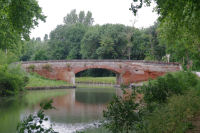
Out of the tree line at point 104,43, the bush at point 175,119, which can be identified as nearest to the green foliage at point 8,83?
the bush at point 175,119

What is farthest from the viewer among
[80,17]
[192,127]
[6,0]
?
[80,17]

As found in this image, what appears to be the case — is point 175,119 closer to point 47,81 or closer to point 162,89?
point 162,89

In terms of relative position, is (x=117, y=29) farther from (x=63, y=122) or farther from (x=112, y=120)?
(x=112, y=120)

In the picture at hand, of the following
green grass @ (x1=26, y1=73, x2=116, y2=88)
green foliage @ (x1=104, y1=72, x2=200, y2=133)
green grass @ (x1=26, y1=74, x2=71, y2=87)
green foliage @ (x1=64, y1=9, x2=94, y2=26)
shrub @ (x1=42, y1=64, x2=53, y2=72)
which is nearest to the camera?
green foliage @ (x1=104, y1=72, x2=200, y2=133)

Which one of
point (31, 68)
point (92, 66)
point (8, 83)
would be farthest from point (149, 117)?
point (31, 68)

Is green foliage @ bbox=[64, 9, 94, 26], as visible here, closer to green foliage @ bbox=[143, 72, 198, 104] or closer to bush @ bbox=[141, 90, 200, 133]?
green foliage @ bbox=[143, 72, 198, 104]

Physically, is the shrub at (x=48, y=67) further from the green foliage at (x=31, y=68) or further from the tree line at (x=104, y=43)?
the tree line at (x=104, y=43)

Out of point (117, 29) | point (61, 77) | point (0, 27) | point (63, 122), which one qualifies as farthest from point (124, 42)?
point (63, 122)

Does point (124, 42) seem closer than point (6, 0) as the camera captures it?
No

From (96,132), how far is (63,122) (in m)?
2.45

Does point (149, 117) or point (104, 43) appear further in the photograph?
point (104, 43)

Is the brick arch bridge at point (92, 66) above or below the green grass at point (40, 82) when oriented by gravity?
above

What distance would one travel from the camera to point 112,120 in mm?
8273

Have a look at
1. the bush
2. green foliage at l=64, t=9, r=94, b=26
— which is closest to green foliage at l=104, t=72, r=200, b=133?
the bush
